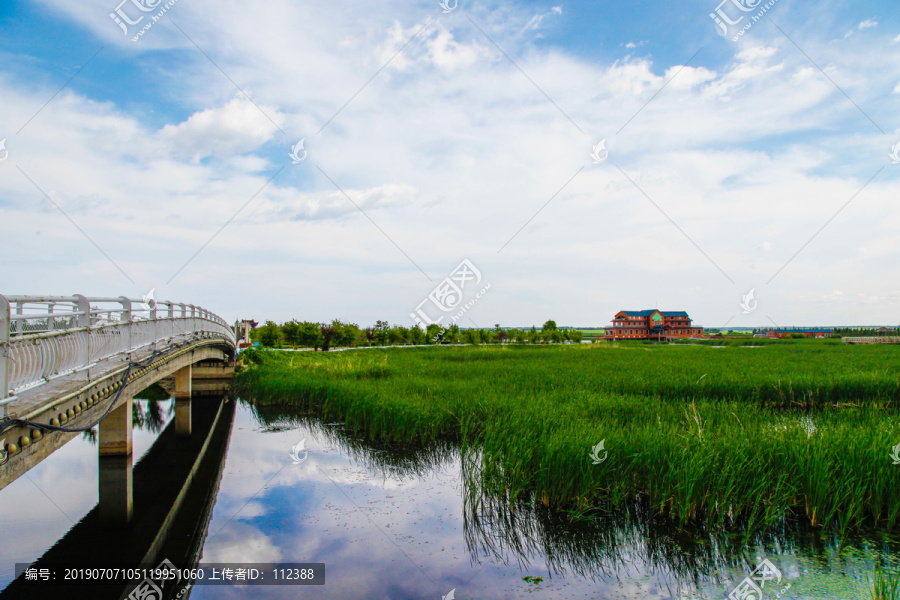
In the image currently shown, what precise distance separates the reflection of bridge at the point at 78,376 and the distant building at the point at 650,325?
68537 millimetres

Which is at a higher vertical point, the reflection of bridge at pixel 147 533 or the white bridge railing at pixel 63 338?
the white bridge railing at pixel 63 338

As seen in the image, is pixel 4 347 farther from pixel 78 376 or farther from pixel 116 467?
pixel 116 467

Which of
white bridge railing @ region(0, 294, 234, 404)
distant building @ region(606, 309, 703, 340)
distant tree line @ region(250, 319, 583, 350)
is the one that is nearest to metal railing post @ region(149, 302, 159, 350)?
white bridge railing @ region(0, 294, 234, 404)

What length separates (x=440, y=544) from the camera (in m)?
6.57

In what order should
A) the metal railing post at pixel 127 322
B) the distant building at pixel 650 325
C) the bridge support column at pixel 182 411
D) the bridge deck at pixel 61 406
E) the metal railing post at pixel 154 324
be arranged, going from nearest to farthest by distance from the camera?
the bridge deck at pixel 61 406, the metal railing post at pixel 127 322, the metal railing post at pixel 154 324, the bridge support column at pixel 182 411, the distant building at pixel 650 325

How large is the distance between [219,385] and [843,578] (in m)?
20.9

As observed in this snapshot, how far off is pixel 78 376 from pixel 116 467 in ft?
9.68

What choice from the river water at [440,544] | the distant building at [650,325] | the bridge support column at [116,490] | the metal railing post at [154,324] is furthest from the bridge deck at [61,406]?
the distant building at [650,325]

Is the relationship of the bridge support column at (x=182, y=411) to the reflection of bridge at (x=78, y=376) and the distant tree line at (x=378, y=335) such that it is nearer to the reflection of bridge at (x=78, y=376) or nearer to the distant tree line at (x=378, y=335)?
the reflection of bridge at (x=78, y=376)

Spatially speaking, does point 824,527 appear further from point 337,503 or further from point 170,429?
point 170,429

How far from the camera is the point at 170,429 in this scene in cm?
1523

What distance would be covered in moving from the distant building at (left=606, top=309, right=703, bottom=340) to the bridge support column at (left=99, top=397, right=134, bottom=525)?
6973 cm

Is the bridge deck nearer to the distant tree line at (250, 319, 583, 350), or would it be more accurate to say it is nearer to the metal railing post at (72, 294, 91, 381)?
the metal railing post at (72, 294, 91, 381)

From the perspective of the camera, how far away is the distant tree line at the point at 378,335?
39.0 meters
